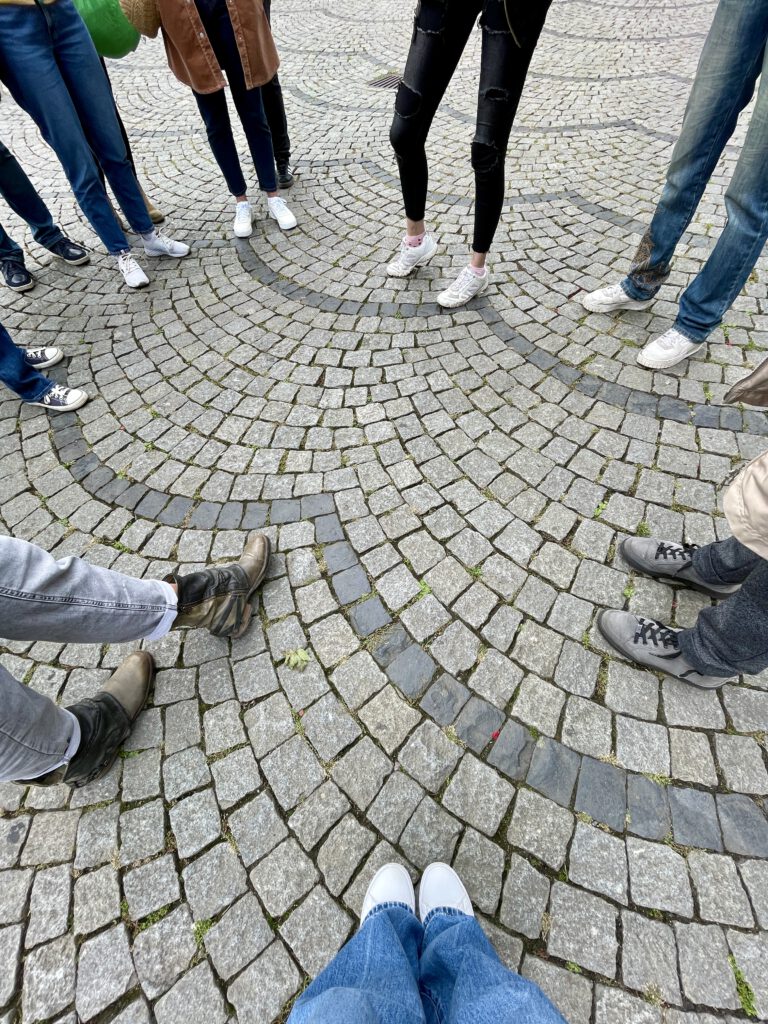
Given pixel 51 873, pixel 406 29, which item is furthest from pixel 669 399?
pixel 406 29

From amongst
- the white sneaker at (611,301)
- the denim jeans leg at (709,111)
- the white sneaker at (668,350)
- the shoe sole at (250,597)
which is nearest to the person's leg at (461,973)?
the shoe sole at (250,597)

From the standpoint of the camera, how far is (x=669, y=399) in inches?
122

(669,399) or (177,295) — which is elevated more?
(177,295)

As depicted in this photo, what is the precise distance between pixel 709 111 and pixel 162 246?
4.07m

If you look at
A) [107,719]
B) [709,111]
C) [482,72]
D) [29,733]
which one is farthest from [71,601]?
[709,111]

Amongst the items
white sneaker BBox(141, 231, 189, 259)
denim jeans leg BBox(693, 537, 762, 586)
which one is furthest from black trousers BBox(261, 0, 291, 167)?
denim jeans leg BBox(693, 537, 762, 586)

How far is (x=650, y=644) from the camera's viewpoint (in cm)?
209

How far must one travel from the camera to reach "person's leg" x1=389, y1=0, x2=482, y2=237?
8.95 feet

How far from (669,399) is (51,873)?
12.2 ft

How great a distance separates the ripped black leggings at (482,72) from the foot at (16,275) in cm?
331

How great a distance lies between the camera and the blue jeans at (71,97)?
3221mm

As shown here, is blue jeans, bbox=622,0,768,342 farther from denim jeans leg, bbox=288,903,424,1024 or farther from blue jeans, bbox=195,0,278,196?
denim jeans leg, bbox=288,903,424,1024

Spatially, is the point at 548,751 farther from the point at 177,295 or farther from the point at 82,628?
the point at 177,295

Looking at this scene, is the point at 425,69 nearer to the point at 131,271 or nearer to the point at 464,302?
the point at 464,302
